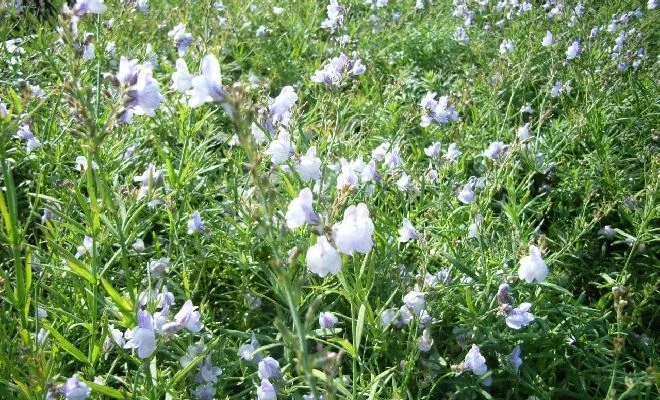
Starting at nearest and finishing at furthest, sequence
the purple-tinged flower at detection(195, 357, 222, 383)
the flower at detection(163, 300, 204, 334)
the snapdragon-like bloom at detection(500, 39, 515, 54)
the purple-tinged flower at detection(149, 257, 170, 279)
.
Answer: the flower at detection(163, 300, 204, 334) → the purple-tinged flower at detection(195, 357, 222, 383) → the purple-tinged flower at detection(149, 257, 170, 279) → the snapdragon-like bloom at detection(500, 39, 515, 54)

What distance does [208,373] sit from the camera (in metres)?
2.14

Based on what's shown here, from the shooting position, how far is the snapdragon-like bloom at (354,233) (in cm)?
158

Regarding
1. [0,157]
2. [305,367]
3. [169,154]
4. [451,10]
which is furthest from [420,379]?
[451,10]

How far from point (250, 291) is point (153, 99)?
1010 millimetres

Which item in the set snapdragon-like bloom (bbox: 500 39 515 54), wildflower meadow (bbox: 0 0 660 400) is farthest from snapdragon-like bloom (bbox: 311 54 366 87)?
snapdragon-like bloom (bbox: 500 39 515 54)

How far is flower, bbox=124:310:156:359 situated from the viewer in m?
1.77

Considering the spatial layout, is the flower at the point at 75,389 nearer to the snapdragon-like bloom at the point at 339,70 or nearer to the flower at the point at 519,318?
the flower at the point at 519,318

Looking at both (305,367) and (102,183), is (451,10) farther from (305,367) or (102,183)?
(305,367)

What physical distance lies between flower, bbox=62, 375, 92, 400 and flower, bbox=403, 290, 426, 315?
1020 millimetres

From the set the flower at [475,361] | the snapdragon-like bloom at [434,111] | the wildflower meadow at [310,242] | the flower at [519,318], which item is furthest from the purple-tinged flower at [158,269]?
the snapdragon-like bloom at [434,111]

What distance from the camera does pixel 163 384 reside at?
201 centimetres

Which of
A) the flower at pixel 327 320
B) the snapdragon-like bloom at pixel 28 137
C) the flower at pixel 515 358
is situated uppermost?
the snapdragon-like bloom at pixel 28 137

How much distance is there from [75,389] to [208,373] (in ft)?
1.45

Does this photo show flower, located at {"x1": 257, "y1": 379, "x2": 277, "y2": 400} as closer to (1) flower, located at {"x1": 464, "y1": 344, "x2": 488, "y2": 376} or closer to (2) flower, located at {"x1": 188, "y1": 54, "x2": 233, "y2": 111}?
(1) flower, located at {"x1": 464, "y1": 344, "x2": 488, "y2": 376}
